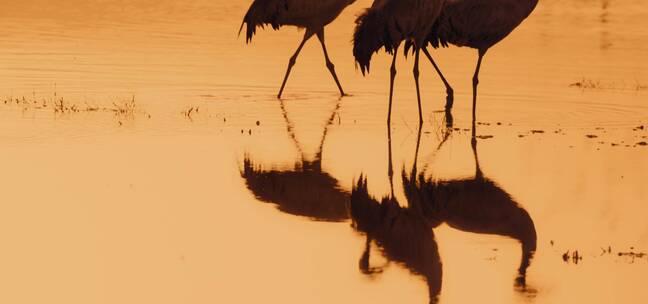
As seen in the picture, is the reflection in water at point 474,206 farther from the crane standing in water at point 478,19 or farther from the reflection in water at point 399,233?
the crane standing in water at point 478,19

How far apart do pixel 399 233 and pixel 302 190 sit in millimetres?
1633

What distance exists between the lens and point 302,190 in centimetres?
1223

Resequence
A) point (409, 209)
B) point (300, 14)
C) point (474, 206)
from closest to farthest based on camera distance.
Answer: point (409, 209), point (474, 206), point (300, 14)

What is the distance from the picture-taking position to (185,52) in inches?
893

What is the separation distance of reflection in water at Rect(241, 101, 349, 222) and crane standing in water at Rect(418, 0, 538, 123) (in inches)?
152

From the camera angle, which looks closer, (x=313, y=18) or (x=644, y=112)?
(x=644, y=112)

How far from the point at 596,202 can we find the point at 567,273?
243 centimetres

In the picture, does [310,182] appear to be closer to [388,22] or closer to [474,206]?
[474,206]

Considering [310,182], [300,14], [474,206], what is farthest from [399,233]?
[300,14]

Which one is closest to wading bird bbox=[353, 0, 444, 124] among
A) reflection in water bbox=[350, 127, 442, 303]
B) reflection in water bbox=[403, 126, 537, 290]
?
reflection in water bbox=[403, 126, 537, 290]

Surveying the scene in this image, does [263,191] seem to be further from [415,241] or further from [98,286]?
[98,286]

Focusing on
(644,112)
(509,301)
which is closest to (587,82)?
(644,112)

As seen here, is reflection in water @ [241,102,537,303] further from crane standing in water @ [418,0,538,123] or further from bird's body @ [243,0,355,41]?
bird's body @ [243,0,355,41]

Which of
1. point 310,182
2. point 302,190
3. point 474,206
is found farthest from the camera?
point 310,182
